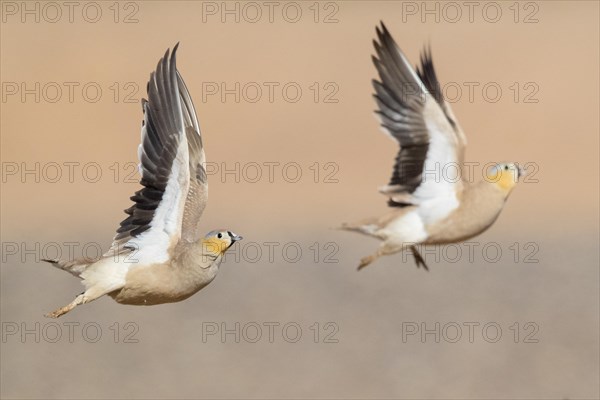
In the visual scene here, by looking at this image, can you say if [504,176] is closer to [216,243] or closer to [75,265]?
[216,243]

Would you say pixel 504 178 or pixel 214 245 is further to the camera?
pixel 214 245

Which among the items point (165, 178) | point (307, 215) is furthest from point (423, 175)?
point (307, 215)

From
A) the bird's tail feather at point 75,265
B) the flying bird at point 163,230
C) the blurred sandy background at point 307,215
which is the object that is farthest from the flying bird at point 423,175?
the blurred sandy background at point 307,215

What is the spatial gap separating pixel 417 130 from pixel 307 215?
1989 centimetres

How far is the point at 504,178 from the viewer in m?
14.1

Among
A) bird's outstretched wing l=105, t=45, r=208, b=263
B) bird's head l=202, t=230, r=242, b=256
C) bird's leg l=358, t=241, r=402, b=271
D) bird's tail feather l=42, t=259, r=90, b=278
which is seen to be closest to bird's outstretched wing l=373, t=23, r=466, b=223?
bird's leg l=358, t=241, r=402, b=271

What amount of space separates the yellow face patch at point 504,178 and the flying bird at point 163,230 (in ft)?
7.14

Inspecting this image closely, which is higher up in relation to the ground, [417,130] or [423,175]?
[417,130]

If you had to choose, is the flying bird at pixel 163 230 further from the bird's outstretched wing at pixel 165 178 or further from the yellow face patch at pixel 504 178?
the yellow face patch at pixel 504 178

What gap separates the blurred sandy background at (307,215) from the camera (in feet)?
89.4

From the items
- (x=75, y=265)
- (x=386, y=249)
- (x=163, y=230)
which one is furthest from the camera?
(x=163, y=230)

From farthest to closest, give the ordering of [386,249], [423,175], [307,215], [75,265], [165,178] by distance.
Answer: [307,215], [165,178], [75,265], [423,175], [386,249]

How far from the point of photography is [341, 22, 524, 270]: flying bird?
13.9 m

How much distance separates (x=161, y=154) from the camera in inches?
584
